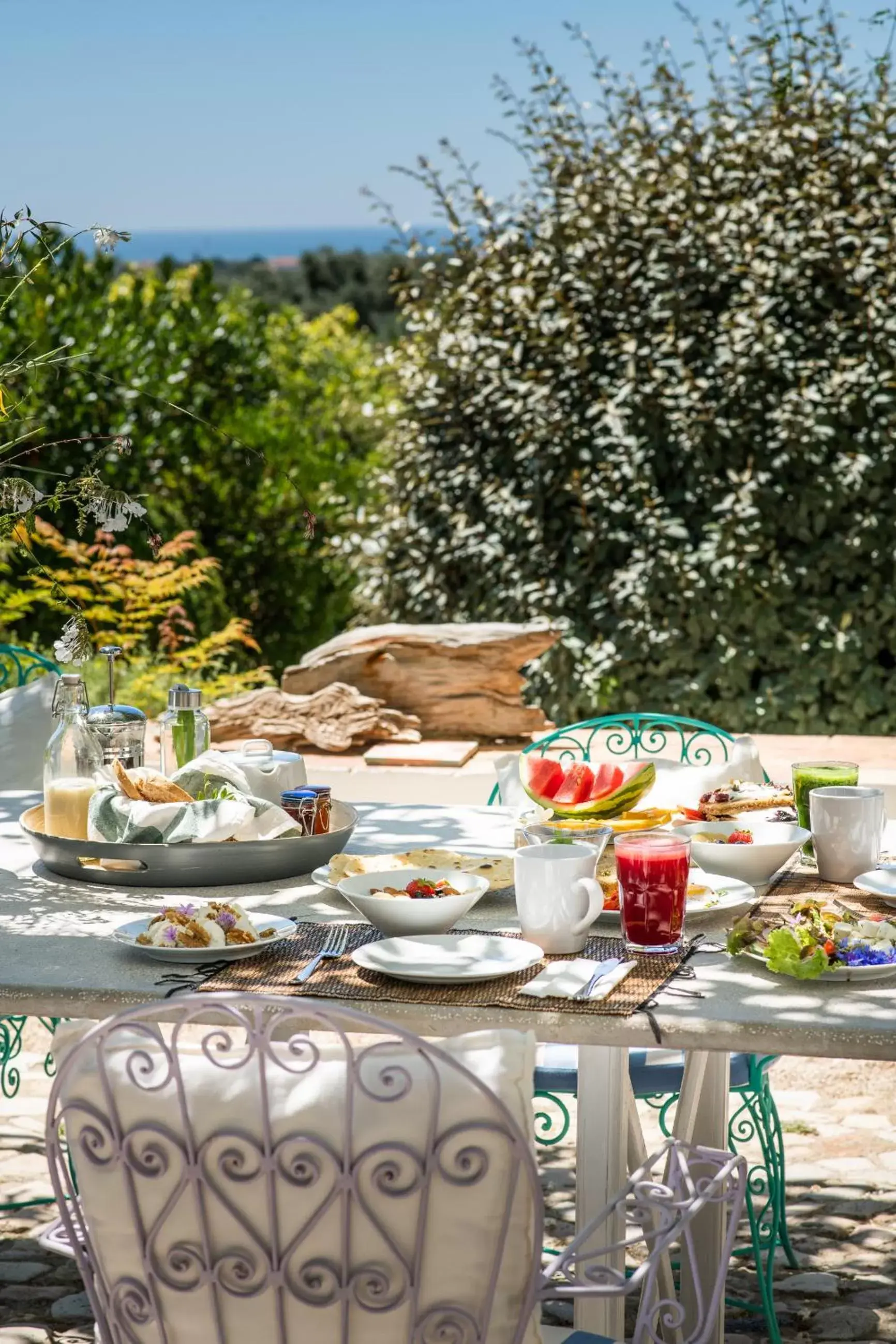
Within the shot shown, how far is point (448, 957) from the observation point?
2.12 metres

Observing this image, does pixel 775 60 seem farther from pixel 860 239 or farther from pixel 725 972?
pixel 725 972

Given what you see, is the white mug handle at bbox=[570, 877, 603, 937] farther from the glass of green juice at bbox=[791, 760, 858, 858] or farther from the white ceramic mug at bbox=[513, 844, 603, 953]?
the glass of green juice at bbox=[791, 760, 858, 858]

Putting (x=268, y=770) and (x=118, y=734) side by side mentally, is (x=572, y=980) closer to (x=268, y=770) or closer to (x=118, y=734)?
(x=268, y=770)

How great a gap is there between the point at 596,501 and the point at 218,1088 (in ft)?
20.7

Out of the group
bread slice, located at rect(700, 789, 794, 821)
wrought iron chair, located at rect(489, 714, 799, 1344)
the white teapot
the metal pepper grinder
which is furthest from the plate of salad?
the metal pepper grinder

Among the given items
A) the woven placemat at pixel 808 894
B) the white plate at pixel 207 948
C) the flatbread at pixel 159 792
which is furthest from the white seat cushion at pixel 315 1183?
the flatbread at pixel 159 792

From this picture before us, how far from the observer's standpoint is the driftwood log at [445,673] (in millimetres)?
7035

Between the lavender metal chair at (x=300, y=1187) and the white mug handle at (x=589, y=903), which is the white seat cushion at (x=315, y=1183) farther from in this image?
the white mug handle at (x=589, y=903)

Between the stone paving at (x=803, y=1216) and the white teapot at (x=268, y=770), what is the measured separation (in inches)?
41.5

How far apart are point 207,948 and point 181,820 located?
0.50 meters

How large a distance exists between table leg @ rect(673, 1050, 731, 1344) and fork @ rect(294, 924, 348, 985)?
0.58m

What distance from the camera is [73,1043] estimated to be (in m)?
1.57

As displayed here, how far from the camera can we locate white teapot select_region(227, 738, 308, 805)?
2893 millimetres

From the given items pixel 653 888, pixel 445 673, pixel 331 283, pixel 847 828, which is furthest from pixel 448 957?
pixel 331 283
